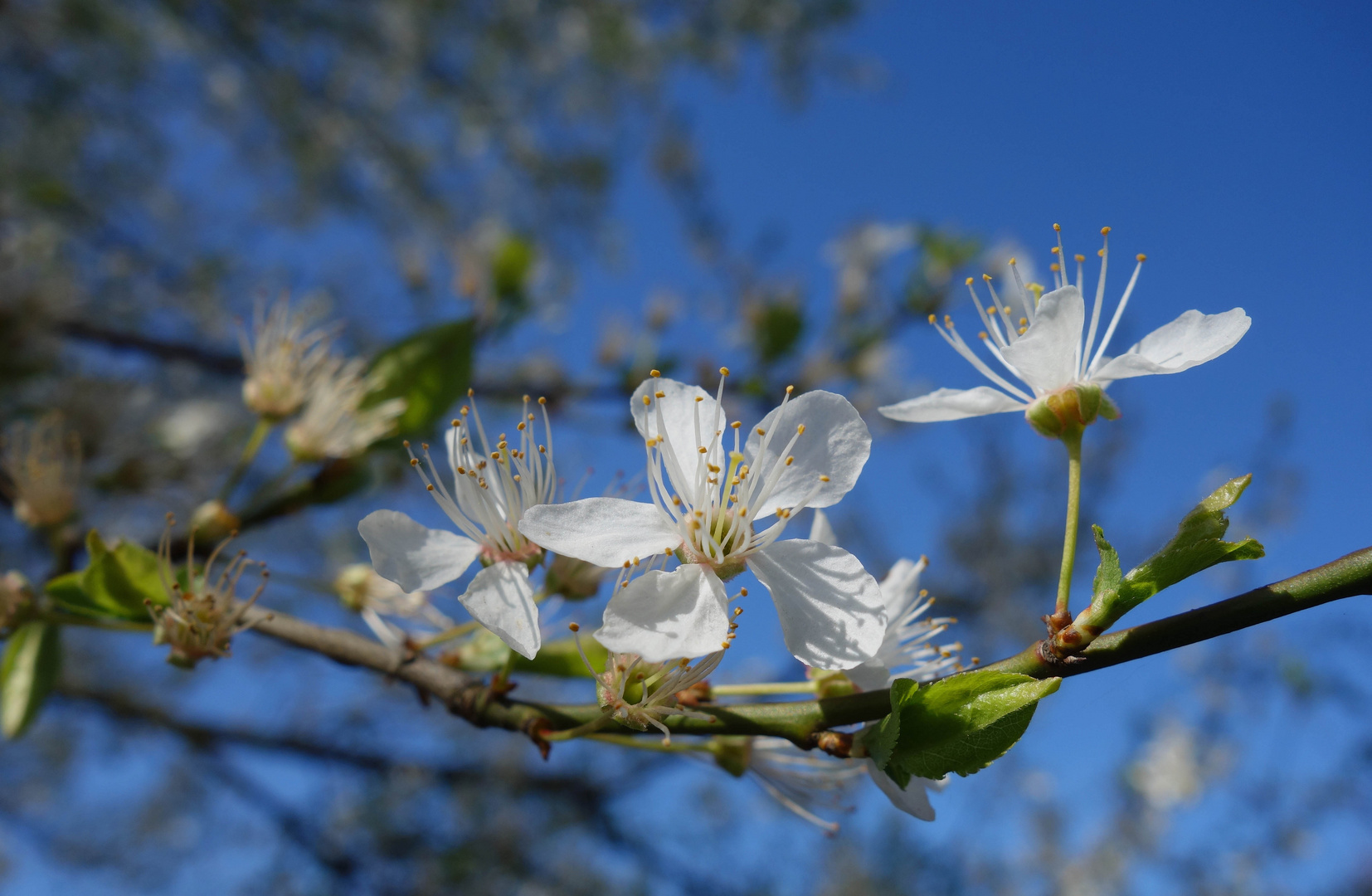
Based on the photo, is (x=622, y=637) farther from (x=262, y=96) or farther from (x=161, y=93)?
(x=161, y=93)

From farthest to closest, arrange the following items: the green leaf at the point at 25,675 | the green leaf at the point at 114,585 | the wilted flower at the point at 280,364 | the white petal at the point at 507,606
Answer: the wilted flower at the point at 280,364 → the green leaf at the point at 25,675 → the green leaf at the point at 114,585 → the white petal at the point at 507,606

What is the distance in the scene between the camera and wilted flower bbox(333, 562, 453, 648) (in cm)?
120

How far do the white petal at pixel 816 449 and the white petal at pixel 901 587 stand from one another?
175 mm

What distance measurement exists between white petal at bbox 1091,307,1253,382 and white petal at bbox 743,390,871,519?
243 millimetres

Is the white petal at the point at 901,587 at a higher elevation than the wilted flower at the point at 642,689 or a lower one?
higher

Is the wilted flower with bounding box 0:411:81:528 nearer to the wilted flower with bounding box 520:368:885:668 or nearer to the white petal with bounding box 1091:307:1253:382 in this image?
the wilted flower with bounding box 520:368:885:668

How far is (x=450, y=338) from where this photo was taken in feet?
4.51

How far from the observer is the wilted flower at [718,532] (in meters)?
0.72

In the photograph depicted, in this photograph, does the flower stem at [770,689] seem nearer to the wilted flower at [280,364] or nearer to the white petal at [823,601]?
the white petal at [823,601]

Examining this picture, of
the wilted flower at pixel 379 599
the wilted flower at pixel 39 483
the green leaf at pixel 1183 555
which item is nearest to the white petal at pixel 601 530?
the green leaf at pixel 1183 555

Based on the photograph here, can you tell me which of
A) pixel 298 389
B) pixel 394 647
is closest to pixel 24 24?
pixel 298 389

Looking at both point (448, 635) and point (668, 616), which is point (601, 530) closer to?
point (668, 616)

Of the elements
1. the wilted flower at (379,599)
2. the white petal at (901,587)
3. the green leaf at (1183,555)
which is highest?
the wilted flower at (379,599)

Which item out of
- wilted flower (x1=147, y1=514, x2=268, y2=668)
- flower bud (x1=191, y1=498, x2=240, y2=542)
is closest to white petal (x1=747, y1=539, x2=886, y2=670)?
wilted flower (x1=147, y1=514, x2=268, y2=668)
